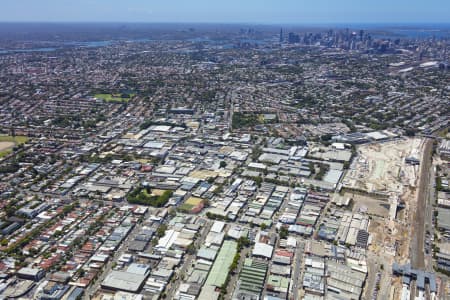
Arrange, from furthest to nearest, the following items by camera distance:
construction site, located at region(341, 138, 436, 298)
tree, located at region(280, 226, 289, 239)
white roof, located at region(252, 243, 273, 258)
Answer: tree, located at region(280, 226, 289, 239)
construction site, located at region(341, 138, 436, 298)
white roof, located at region(252, 243, 273, 258)

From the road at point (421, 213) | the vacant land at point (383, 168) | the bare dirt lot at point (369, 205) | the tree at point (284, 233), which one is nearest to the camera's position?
the road at point (421, 213)

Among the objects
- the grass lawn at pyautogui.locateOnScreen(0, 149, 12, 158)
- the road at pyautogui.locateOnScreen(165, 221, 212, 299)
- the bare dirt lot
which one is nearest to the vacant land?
the bare dirt lot

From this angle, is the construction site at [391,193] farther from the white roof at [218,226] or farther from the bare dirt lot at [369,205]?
the white roof at [218,226]

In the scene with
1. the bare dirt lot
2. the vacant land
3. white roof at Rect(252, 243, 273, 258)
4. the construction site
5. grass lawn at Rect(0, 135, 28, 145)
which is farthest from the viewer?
grass lawn at Rect(0, 135, 28, 145)

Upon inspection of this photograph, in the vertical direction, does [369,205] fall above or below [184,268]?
above

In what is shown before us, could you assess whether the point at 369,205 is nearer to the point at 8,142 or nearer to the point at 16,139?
the point at 8,142

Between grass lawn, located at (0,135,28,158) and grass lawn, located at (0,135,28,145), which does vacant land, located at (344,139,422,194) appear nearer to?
grass lawn, located at (0,135,28,158)

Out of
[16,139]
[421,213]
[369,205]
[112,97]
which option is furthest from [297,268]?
[112,97]

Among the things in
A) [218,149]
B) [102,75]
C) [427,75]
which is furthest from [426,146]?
[102,75]

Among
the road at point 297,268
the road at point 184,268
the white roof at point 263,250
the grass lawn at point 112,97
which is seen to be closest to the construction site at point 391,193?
the road at point 297,268
